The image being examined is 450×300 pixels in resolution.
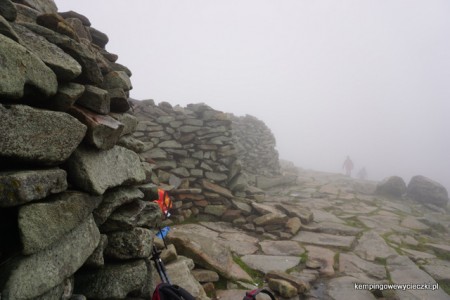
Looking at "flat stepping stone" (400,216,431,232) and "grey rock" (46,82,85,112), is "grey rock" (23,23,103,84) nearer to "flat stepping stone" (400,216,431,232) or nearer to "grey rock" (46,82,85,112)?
"grey rock" (46,82,85,112)

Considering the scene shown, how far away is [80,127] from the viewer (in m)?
2.30

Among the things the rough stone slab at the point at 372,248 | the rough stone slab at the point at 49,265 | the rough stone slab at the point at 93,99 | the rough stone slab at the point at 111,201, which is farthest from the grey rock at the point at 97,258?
the rough stone slab at the point at 372,248

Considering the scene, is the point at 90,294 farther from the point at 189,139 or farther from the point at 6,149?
the point at 189,139

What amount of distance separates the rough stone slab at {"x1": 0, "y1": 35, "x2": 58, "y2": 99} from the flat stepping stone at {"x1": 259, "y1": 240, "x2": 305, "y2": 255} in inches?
221

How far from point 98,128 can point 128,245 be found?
1264 millimetres

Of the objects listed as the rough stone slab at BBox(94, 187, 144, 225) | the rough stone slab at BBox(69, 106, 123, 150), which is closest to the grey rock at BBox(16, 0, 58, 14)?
the rough stone slab at BBox(69, 106, 123, 150)

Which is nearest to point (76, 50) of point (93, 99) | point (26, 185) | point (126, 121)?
point (93, 99)

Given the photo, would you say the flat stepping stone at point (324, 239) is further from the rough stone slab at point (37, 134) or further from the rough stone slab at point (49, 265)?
the rough stone slab at point (37, 134)

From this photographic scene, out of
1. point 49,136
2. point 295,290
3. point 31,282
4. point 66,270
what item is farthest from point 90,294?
point 295,290

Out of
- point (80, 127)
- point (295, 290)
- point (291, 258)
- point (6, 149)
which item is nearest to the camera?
point (6, 149)

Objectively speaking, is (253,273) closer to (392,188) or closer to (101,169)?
(101,169)

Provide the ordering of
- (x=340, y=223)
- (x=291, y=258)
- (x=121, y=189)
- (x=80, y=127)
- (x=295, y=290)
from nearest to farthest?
(x=80, y=127) < (x=121, y=189) < (x=295, y=290) < (x=291, y=258) < (x=340, y=223)

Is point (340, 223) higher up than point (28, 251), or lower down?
lower down

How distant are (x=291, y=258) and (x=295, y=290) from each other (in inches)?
61.2
